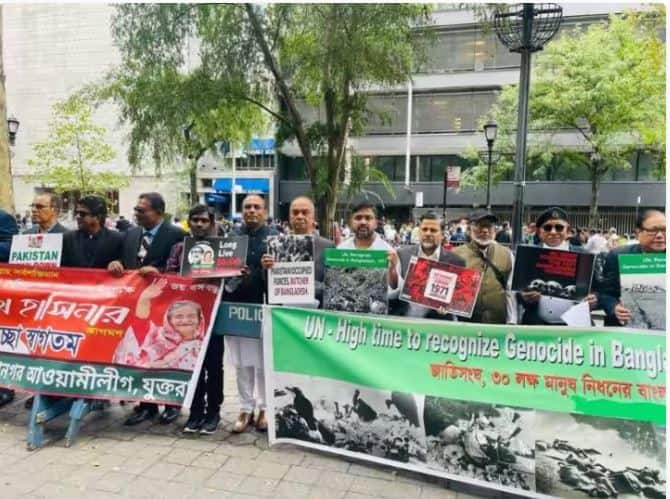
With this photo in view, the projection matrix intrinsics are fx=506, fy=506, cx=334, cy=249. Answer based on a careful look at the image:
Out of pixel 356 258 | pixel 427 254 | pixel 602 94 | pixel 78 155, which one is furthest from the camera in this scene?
pixel 78 155

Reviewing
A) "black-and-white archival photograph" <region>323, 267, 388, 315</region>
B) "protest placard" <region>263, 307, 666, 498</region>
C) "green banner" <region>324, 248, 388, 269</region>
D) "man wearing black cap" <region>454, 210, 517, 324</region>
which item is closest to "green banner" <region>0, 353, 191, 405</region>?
"protest placard" <region>263, 307, 666, 498</region>

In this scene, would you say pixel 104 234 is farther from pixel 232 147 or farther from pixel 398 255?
pixel 232 147

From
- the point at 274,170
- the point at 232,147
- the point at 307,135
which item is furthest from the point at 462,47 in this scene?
the point at 307,135

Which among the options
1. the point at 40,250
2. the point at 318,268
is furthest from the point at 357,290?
the point at 40,250

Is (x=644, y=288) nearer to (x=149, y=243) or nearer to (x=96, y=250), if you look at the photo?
(x=149, y=243)

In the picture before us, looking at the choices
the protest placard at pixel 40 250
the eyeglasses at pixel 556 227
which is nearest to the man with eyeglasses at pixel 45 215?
the protest placard at pixel 40 250

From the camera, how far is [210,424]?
4.38m

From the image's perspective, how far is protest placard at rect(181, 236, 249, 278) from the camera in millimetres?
4008

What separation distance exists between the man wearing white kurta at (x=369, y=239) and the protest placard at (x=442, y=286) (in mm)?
325

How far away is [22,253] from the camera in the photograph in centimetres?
462

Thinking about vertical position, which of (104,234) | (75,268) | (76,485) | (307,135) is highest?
(307,135)

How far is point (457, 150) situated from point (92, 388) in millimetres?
31898

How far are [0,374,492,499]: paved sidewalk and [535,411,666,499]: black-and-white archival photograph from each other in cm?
63

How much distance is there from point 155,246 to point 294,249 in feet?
4.74
